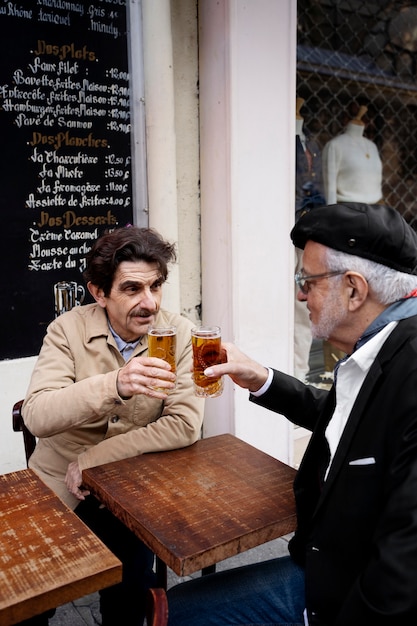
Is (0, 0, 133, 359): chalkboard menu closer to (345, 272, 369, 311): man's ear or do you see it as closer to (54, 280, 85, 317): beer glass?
(54, 280, 85, 317): beer glass

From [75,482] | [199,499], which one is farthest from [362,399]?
[75,482]

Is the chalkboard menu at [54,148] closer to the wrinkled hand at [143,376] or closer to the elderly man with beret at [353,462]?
the wrinkled hand at [143,376]

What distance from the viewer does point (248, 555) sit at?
318cm

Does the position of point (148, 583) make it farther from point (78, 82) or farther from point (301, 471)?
point (78, 82)

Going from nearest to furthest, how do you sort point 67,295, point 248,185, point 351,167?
point 67,295
point 248,185
point 351,167

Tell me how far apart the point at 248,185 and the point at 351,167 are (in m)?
1.53

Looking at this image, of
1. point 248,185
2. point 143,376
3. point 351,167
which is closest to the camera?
point 143,376

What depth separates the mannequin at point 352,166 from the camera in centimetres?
471

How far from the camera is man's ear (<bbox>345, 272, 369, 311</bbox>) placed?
1679 mm

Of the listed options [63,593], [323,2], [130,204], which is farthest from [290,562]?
[323,2]

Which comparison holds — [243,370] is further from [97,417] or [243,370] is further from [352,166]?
[352,166]

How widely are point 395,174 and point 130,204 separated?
285 cm

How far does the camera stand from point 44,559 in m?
1.47

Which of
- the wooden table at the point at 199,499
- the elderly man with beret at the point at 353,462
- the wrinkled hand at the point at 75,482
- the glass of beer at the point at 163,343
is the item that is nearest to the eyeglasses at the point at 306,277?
the elderly man with beret at the point at 353,462
